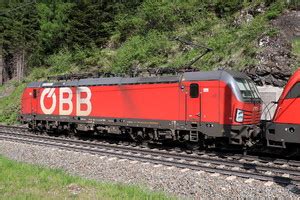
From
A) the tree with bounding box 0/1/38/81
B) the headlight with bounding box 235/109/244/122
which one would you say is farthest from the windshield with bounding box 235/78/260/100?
the tree with bounding box 0/1/38/81

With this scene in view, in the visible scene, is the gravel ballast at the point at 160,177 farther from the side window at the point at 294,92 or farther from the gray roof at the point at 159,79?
the gray roof at the point at 159,79

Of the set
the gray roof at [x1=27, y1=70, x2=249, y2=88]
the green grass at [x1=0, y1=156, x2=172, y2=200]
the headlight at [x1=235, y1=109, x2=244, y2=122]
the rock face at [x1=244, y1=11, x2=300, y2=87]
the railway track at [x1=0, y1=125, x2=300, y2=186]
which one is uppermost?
the rock face at [x1=244, y1=11, x2=300, y2=87]

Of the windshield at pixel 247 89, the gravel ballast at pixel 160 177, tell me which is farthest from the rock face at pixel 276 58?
the gravel ballast at pixel 160 177

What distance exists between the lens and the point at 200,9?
3431 cm

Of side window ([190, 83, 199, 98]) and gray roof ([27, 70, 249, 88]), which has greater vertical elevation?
gray roof ([27, 70, 249, 88])

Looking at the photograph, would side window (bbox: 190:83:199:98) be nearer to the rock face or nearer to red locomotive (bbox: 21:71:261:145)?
red locomotive (bbox: 21:71:261:145)

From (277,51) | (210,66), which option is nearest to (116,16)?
(210,66)

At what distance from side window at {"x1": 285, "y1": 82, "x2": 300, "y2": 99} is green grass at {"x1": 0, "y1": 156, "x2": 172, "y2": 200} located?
596 centimetres

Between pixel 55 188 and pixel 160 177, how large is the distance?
3.30 m

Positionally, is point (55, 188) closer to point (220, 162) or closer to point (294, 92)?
point (220, 162)

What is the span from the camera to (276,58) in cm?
2186

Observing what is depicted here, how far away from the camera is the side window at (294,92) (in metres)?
12.8

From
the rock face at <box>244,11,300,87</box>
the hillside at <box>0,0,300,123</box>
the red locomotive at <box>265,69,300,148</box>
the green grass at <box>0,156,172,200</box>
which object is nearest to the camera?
the green grass at <box>0,156,172,200</box>

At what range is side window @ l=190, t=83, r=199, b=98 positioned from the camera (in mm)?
15959
